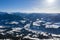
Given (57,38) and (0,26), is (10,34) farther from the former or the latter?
(57,38)

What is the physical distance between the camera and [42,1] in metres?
2.42

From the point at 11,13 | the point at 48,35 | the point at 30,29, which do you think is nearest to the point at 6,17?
the point at 11,13

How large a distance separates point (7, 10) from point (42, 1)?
0.70 m

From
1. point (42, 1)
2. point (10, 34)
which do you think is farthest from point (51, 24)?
point (10, 34)

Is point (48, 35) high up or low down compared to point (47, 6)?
down

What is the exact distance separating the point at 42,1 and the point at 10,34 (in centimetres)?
88

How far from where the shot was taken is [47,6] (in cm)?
241

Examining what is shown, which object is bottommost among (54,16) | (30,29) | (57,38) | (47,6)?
(57,38)

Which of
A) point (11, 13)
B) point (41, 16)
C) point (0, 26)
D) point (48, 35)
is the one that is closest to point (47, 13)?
point (41, 16)

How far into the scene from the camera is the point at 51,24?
2430 millimetres

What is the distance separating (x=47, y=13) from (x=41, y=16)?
5.1 inches

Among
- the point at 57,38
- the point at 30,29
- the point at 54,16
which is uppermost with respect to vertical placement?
the point at 54,16

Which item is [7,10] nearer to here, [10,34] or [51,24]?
[10,34]

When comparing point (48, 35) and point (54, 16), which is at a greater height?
point (54, 16)
